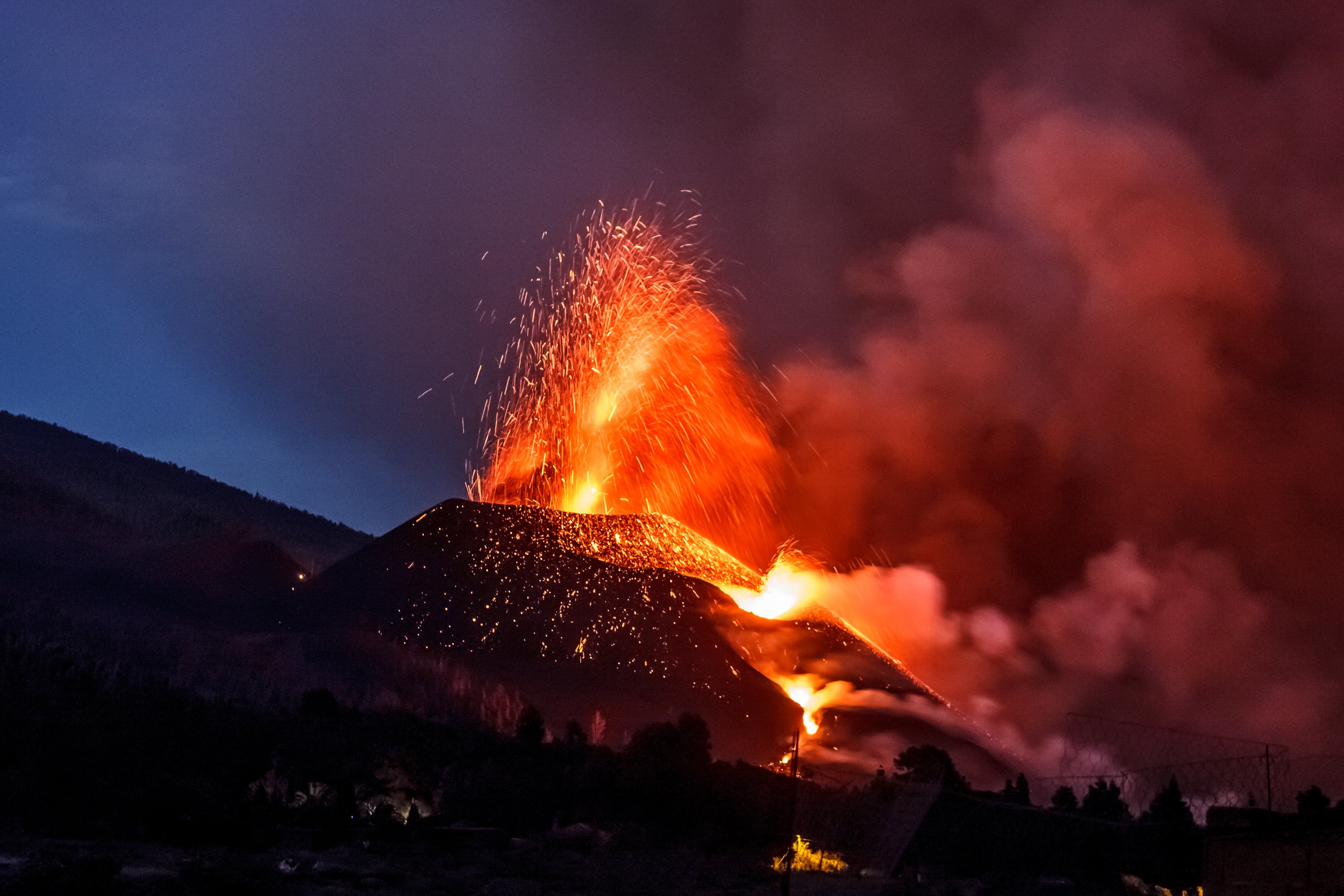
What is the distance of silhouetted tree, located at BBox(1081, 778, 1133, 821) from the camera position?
2034 inches

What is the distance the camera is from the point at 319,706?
63781mm

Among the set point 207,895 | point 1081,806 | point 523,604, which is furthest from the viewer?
point 523,604

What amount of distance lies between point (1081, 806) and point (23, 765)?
1712 inches

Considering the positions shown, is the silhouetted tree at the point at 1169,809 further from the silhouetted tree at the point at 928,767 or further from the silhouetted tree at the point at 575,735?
the silhouetted tree at the point at 575,735

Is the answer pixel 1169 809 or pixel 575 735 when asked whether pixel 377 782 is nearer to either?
pixel 575 735

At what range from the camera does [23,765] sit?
143 ft

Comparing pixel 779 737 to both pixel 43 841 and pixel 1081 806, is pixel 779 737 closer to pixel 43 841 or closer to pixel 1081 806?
pixel 1081 806

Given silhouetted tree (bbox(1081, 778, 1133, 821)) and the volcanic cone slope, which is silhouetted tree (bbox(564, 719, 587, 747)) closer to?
the volcanic cone slope

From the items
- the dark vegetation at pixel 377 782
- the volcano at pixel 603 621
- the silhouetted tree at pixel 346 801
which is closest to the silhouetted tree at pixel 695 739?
the dark vegetation at pixel 377 782

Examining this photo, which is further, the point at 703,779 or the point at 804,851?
the point at 703,779

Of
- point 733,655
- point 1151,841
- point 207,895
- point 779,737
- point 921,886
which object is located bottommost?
point 207,895

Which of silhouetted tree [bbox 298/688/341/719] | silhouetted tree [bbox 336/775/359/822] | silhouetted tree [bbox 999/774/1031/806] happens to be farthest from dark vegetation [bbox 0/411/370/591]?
silhouetted tree [bbox 999/774/1031/806]

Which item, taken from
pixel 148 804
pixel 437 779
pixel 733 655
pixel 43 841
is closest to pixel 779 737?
pixel 733 655

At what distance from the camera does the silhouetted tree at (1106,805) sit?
5166 cm
